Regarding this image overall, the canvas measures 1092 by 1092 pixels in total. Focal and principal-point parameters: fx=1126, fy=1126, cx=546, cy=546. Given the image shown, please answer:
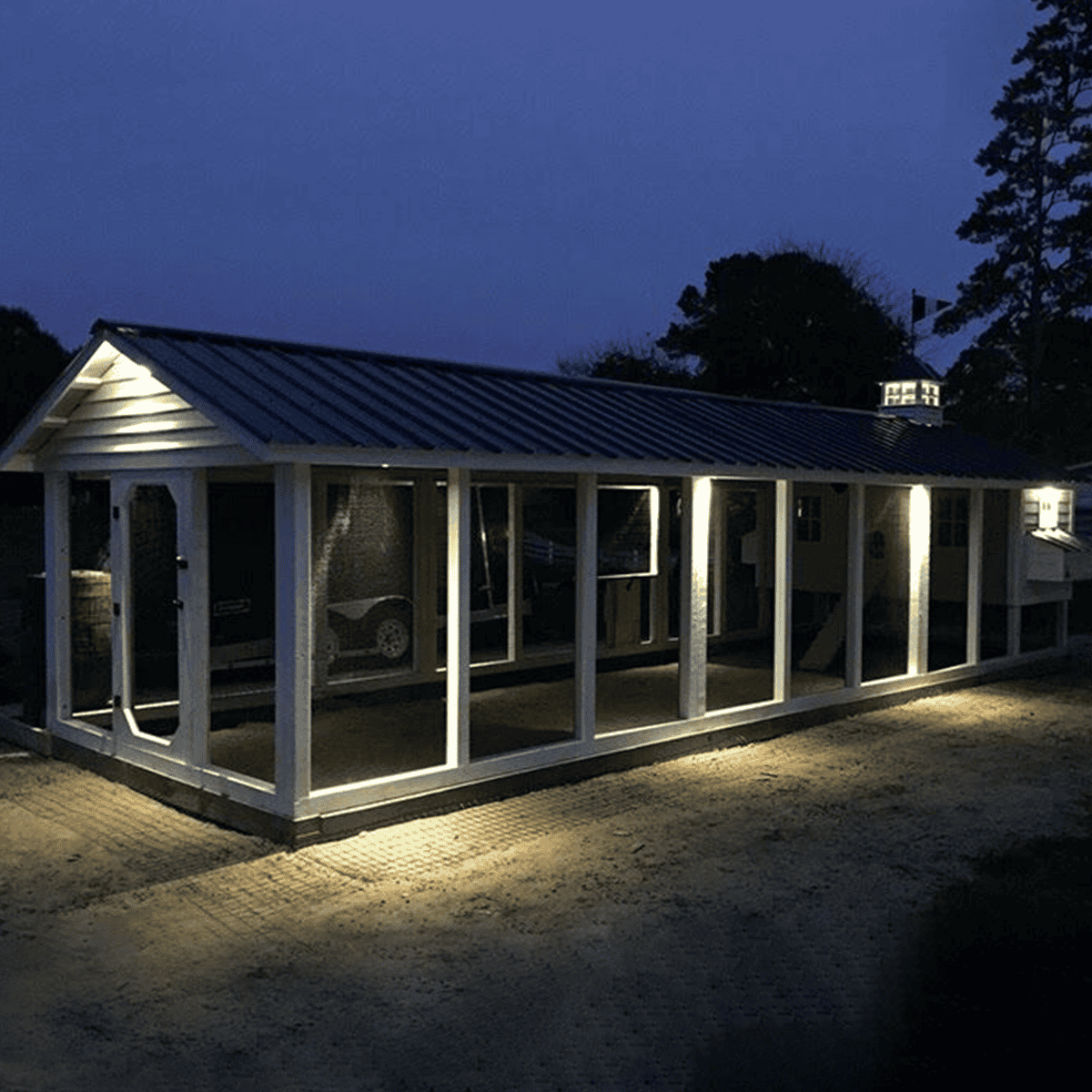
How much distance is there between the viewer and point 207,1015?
398 centimetres

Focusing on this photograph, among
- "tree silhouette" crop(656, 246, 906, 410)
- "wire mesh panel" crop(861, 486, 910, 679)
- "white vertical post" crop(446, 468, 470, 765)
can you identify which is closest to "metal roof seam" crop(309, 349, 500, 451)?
"white vertical post" crop(446, 468, 470, 765)

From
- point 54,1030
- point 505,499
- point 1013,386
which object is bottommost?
point 54,1030

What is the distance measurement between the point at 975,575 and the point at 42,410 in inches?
339

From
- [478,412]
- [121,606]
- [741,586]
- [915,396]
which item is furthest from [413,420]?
[915,396]

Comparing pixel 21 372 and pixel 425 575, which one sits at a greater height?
pixel 21 372

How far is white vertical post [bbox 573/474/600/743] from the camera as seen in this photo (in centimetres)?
746

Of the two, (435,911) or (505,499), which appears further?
(505,499)

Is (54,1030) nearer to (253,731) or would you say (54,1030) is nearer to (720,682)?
(253,731)

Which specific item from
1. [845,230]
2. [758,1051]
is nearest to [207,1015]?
[758,1051]

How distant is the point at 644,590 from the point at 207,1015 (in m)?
9.33

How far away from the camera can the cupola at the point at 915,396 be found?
44.5 feet

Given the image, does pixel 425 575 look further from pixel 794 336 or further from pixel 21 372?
pixel 794 336

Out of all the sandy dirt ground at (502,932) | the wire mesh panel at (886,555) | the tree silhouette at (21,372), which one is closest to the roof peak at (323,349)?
the sandy dirt ground at (502,932)

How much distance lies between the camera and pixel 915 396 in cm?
1361
